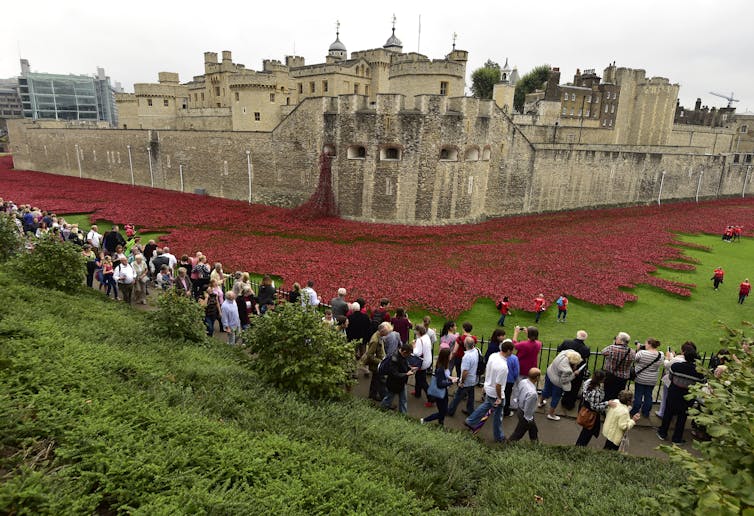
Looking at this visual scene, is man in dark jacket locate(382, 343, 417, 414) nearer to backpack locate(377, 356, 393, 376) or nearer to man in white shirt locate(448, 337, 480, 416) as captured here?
backpack locate(377, 356, 393, 376)

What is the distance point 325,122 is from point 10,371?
86.8ft

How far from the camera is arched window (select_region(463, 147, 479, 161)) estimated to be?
2955 centimetres

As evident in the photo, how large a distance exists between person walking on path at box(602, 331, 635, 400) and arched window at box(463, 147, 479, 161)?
2225cm

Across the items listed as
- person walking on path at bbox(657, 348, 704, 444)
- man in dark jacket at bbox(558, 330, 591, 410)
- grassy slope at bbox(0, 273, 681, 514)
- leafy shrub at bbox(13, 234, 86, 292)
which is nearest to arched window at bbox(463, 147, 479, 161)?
man in dark jacket at bbox(558, 330, 591, 410)

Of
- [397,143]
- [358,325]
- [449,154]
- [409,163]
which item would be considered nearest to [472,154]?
[449,154]

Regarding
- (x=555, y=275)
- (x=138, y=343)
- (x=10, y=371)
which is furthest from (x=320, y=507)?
(x=555, y=275)

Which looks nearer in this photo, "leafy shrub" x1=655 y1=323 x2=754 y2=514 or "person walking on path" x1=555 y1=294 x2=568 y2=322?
"leafy shrub" x1=655 y1=323 x2=754 y2=514

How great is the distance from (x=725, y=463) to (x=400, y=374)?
5528 mm

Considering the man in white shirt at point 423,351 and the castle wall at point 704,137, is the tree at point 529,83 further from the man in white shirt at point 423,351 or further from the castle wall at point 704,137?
the man in white shirt at point 423,351

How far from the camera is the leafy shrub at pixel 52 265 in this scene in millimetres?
11852

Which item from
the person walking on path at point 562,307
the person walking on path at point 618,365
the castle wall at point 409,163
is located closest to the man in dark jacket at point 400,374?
the person walking on path at point 618,365

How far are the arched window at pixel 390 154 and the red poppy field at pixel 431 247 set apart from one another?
4.39 meters

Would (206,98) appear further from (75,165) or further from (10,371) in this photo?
(10,371)

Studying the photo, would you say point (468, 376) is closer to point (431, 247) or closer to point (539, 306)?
point (539, 306)
